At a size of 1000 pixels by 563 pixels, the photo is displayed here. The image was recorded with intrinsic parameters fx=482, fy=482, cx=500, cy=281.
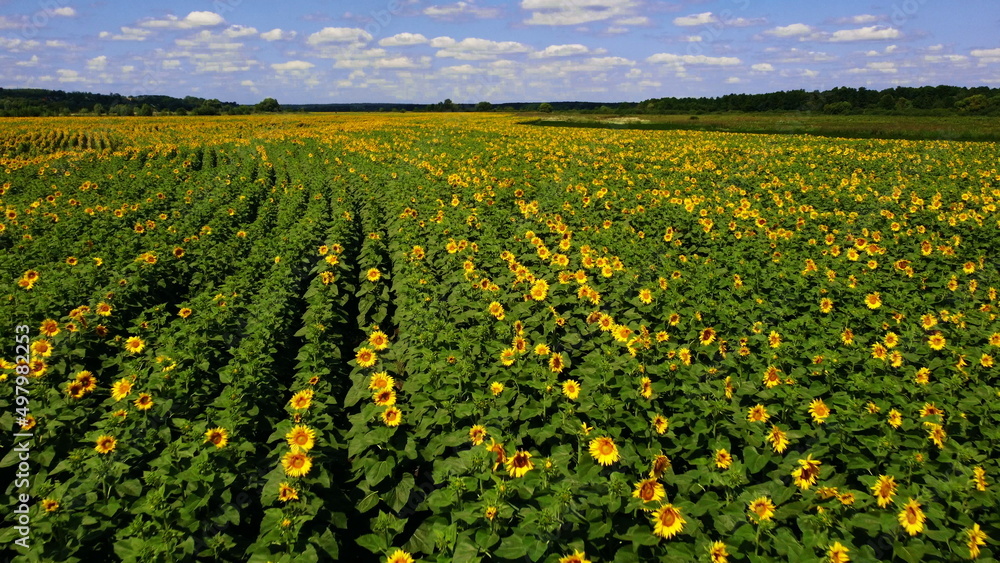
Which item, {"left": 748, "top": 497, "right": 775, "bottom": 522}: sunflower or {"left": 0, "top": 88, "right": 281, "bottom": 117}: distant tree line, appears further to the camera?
{"left": 0, "top": 88, "right": 281, "bottom": 117}: distant tree line

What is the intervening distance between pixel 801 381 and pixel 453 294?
3821 millimetres

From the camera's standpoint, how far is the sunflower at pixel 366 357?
15.2 ft

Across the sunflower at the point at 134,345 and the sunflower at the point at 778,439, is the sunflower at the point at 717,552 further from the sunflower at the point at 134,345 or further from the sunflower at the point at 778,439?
the sunflower at the point at 134,345

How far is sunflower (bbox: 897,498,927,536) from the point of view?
8.33 ft

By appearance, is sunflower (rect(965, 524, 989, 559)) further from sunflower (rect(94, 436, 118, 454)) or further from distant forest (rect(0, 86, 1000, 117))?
distant forest (rect(0, 86, 1000, 117))

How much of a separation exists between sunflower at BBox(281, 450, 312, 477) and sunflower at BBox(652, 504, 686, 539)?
7.38ft

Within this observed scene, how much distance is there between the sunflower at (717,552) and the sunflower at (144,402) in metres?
4.22

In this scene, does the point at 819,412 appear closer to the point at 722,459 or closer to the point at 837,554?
the point at 722,459

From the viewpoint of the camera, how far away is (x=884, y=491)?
8.98ft

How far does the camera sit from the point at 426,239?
8.86 m

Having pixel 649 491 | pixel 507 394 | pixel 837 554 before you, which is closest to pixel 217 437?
pixel 507 394

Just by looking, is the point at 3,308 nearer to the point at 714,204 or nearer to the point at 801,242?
the point at 801,242

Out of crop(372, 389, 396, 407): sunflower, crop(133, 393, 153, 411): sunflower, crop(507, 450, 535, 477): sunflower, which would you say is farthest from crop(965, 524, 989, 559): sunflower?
crop(133, 393, 153, 411): sunflower

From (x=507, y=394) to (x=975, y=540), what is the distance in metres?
2.85
